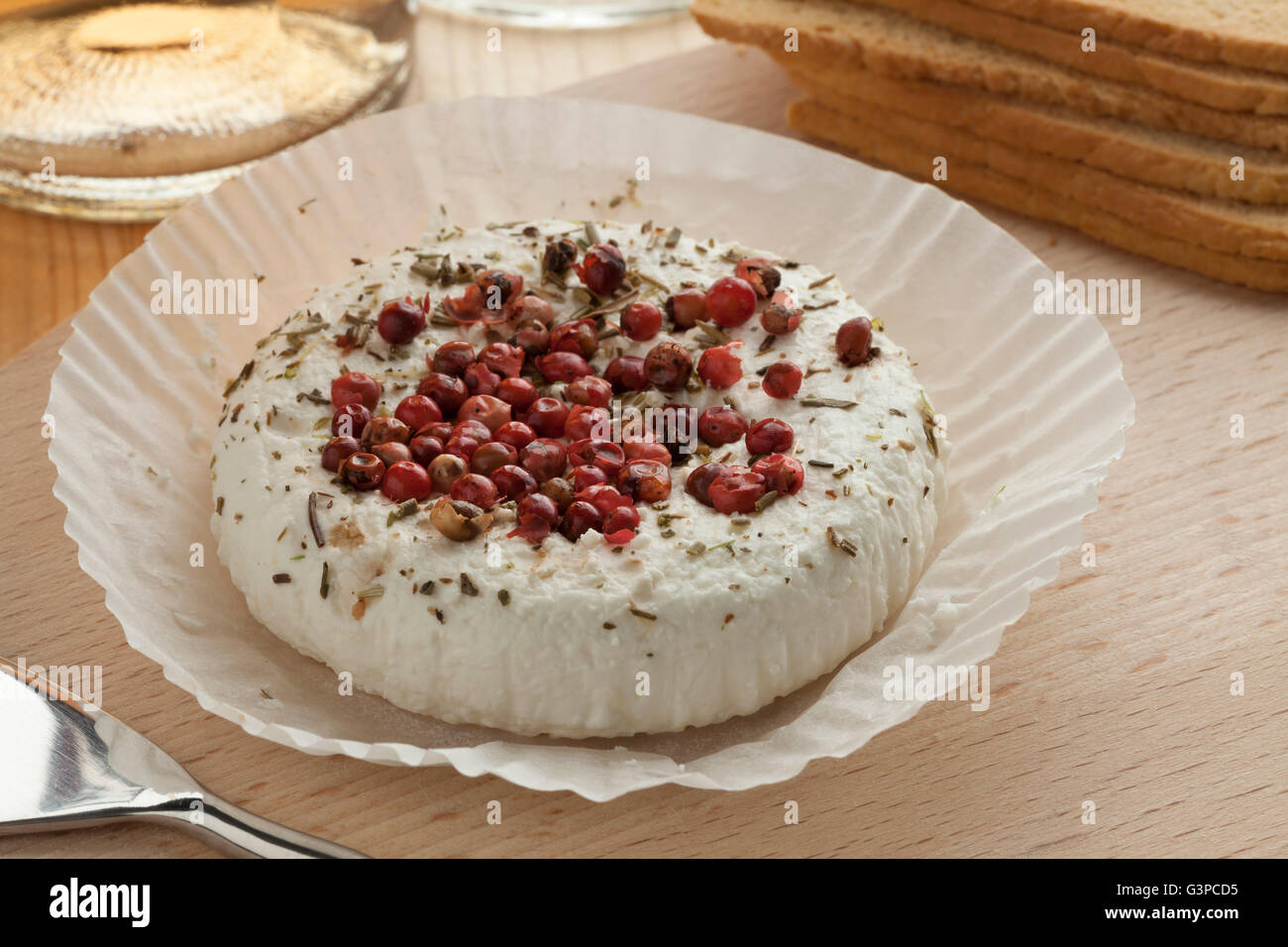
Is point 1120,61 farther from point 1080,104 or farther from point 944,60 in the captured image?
point 944,60

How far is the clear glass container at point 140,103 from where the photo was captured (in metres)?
3.58

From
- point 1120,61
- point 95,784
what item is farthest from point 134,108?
point 1120,61

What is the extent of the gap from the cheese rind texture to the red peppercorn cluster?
0.04 m

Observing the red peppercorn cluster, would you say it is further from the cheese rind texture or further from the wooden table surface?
the wooden table surface

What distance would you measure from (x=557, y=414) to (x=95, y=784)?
1.01m

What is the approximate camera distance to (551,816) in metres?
2.07

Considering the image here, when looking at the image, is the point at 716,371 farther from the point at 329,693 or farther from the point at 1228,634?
the point at 1228,634

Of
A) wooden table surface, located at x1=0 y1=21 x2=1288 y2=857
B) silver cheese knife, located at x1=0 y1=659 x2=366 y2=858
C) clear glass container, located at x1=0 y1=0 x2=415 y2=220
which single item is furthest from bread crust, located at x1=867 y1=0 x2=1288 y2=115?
silver cheese knife, located at x1=0 y1=659 x2=366 y2=858

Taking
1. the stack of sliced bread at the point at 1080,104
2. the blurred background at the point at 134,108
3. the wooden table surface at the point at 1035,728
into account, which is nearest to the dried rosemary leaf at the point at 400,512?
the wooden table surface at the point at 1035,728

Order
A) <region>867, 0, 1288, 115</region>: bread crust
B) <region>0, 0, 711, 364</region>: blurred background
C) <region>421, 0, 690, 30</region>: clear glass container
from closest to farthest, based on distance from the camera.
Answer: <region>867, 0, 1288, 115</region>: bread crust → <region>0, 0, 711, 364</region>: blurred background → <region>421, 0, 690, 30</region>: clear glass container

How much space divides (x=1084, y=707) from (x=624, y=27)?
3.38 m

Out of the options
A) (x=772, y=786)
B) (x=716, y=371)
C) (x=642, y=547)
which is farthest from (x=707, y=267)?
(x=772, y=786)

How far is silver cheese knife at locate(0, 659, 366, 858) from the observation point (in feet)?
6.52

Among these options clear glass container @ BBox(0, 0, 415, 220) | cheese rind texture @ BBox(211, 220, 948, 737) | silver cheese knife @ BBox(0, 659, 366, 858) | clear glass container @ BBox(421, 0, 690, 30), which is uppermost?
clear glass container @ BBox(421, 0, 690, 30)
